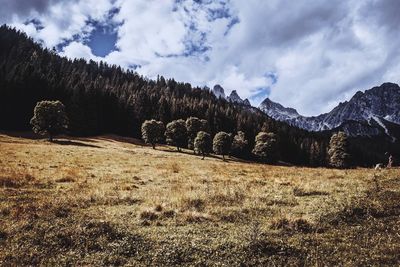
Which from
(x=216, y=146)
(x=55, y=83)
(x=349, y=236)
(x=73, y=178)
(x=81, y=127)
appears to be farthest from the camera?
(x=55, y=83)

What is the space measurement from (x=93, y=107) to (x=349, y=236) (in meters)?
129

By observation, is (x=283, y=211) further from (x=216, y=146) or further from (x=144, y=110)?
(x=144, y=110)

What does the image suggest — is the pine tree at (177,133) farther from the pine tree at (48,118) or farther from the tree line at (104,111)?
the pine tree at (48,118)

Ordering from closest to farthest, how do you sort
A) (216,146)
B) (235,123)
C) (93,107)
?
(216,146) < (93,107) < (235,123)

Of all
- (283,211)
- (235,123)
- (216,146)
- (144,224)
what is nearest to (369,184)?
(283,211)

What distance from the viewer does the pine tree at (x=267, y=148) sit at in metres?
120

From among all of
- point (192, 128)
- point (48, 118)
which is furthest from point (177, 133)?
point (48, 118)

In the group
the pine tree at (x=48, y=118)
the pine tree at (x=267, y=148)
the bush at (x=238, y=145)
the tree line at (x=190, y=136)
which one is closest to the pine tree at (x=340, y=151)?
the tree line at (x=190, y=136)

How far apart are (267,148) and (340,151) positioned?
2257cm

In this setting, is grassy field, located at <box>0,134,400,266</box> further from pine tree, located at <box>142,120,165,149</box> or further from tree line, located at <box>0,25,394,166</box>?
tree line, located at <box>0,25,394,166</box>

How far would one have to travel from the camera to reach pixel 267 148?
4737 inches

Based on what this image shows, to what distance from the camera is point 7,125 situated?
383 feet

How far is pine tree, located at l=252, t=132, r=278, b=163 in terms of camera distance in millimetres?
120438

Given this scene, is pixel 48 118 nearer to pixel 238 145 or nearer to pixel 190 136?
pixel 190 136
